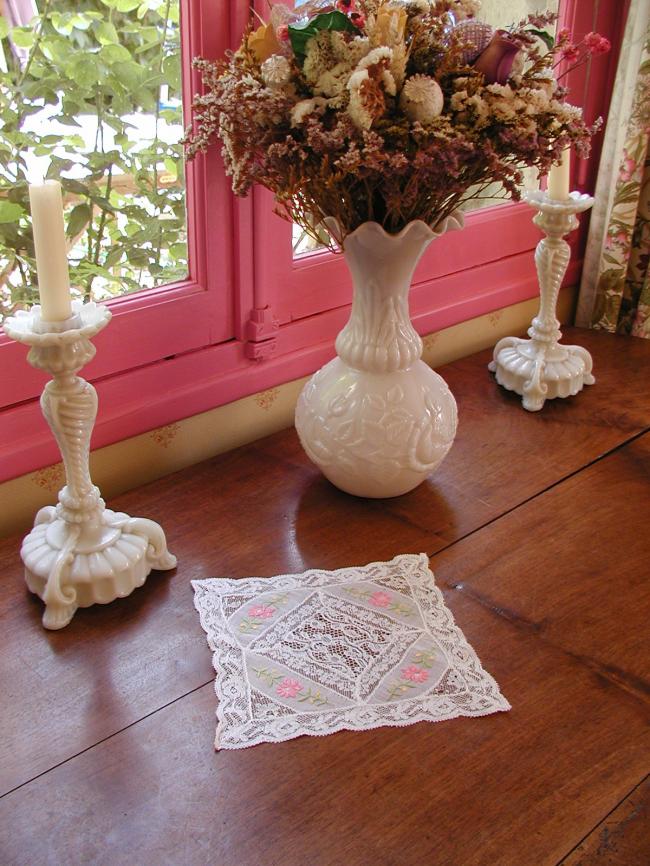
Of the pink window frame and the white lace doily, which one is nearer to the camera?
the white lace doily

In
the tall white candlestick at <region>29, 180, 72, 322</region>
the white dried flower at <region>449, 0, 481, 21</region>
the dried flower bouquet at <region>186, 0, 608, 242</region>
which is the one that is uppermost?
the white dried flower at <region>449, 0, 481, 21</region>

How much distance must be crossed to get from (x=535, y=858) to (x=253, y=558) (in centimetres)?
49

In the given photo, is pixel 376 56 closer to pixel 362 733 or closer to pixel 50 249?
pixel 50 249

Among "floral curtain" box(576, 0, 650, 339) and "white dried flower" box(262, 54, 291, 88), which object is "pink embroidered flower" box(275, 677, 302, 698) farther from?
"floral curtain" box(576, 0, 650, 339)

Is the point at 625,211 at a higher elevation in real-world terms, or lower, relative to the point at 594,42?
lower

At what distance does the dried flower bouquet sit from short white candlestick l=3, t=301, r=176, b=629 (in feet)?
0.87

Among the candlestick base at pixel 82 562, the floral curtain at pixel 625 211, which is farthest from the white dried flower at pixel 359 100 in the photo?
the floral curtain at pixel 625 211

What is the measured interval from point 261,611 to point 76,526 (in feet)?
0.73

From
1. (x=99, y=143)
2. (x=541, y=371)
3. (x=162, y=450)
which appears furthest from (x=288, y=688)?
(x=541, y=371)

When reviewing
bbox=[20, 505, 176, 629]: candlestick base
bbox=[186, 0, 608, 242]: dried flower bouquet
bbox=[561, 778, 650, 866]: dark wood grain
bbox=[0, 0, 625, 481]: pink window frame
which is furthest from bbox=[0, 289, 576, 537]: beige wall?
bbox=[561, 778, 650, 866]: dark wood grain

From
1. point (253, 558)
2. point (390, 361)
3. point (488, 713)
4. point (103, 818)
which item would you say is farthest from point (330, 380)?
point (103, 818)

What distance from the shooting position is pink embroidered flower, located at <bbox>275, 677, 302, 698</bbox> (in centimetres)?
88

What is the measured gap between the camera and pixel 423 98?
35.8 inches

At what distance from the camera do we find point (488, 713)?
0.86 metres
